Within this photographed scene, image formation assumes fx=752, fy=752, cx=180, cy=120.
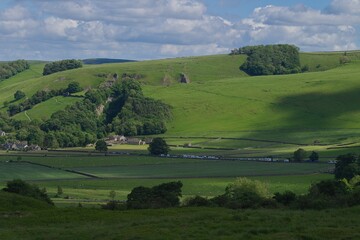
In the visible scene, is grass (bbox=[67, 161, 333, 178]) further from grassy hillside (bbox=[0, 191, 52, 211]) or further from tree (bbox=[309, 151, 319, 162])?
grassy hillside (bbox=[0, 191, 52, 211])

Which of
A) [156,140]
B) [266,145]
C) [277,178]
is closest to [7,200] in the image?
[277,178]

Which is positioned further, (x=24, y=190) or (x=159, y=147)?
(x=159, y=147)

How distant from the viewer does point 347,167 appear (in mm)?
109188

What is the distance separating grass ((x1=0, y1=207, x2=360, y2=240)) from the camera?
34.1 m

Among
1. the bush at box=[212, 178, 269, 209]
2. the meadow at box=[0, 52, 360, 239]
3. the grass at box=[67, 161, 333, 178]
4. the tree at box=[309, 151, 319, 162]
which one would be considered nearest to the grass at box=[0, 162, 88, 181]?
the meadow at box=[0, 52, 360, 239]

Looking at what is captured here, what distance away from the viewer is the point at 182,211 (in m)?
47.6

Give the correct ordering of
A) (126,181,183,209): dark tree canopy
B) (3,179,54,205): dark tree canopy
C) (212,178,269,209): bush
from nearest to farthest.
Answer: (212,178,269,209): bush
(126,181,183,209): dark tree canopy
(3,179,54,205): dark tree canopy

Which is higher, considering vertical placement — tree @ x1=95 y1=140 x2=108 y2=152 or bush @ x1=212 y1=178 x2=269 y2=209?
bush @ x1=212 y1=178 x2=269 y2=209

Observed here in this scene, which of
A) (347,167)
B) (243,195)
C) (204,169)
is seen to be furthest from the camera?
(204,169)

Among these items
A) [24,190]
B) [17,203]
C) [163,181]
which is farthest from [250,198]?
[163,181]

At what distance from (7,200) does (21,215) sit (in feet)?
20.4

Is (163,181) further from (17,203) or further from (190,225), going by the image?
(190,225)

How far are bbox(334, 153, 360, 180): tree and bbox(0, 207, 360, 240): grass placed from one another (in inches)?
2592

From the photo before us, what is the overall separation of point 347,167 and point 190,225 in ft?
248
